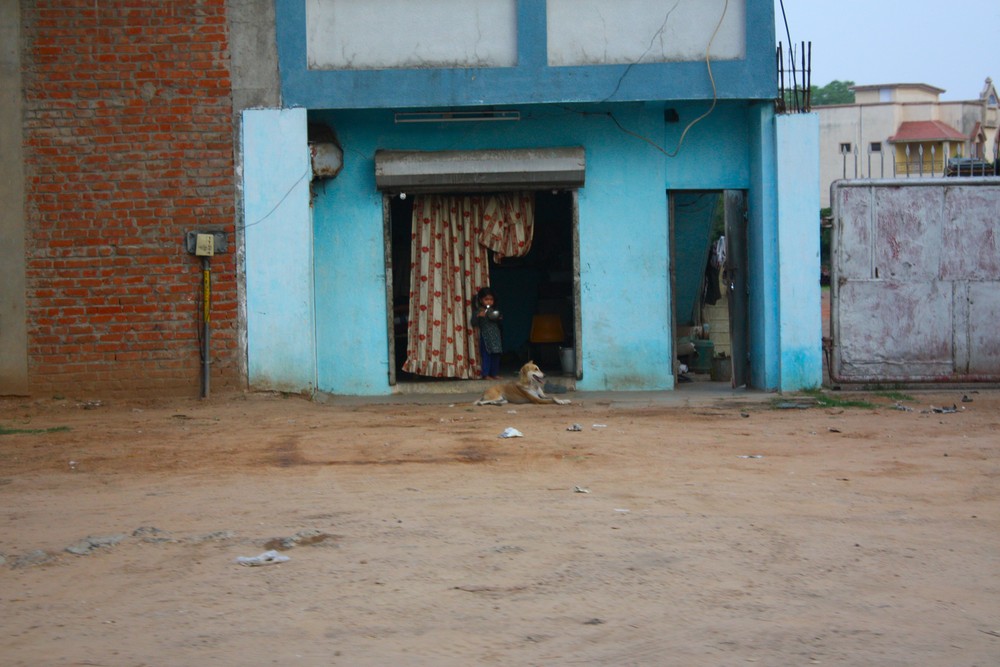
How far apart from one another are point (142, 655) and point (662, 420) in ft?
22.9

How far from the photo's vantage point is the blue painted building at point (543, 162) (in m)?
12.0

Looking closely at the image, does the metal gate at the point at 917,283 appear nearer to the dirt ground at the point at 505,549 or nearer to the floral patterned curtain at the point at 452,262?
the dirt ground at the point at 505,549

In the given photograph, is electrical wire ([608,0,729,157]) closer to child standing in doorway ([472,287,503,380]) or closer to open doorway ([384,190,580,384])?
open doorway ([384,190,580,384])

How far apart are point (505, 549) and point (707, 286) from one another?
40.7 feet

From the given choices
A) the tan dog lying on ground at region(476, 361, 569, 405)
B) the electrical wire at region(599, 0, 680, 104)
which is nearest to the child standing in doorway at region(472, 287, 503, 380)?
the tan dog lying on ground at region(476, 361, 569, 405)

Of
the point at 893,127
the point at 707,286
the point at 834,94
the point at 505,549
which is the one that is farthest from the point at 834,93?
the point at 505,549

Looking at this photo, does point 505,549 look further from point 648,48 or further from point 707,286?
point 707,286

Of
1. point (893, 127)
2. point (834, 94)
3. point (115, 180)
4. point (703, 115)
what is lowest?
point (115, 180)

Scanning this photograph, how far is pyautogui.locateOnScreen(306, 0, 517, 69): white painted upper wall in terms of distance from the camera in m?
12.2

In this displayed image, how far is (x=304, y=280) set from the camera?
1201 centimetres

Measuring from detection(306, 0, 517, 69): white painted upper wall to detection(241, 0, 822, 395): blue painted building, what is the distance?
16 millimetres

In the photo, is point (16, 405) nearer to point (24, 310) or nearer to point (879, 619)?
point (24, 310)

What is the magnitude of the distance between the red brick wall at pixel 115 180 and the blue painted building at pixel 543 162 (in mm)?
733

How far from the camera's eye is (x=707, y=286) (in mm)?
16938
